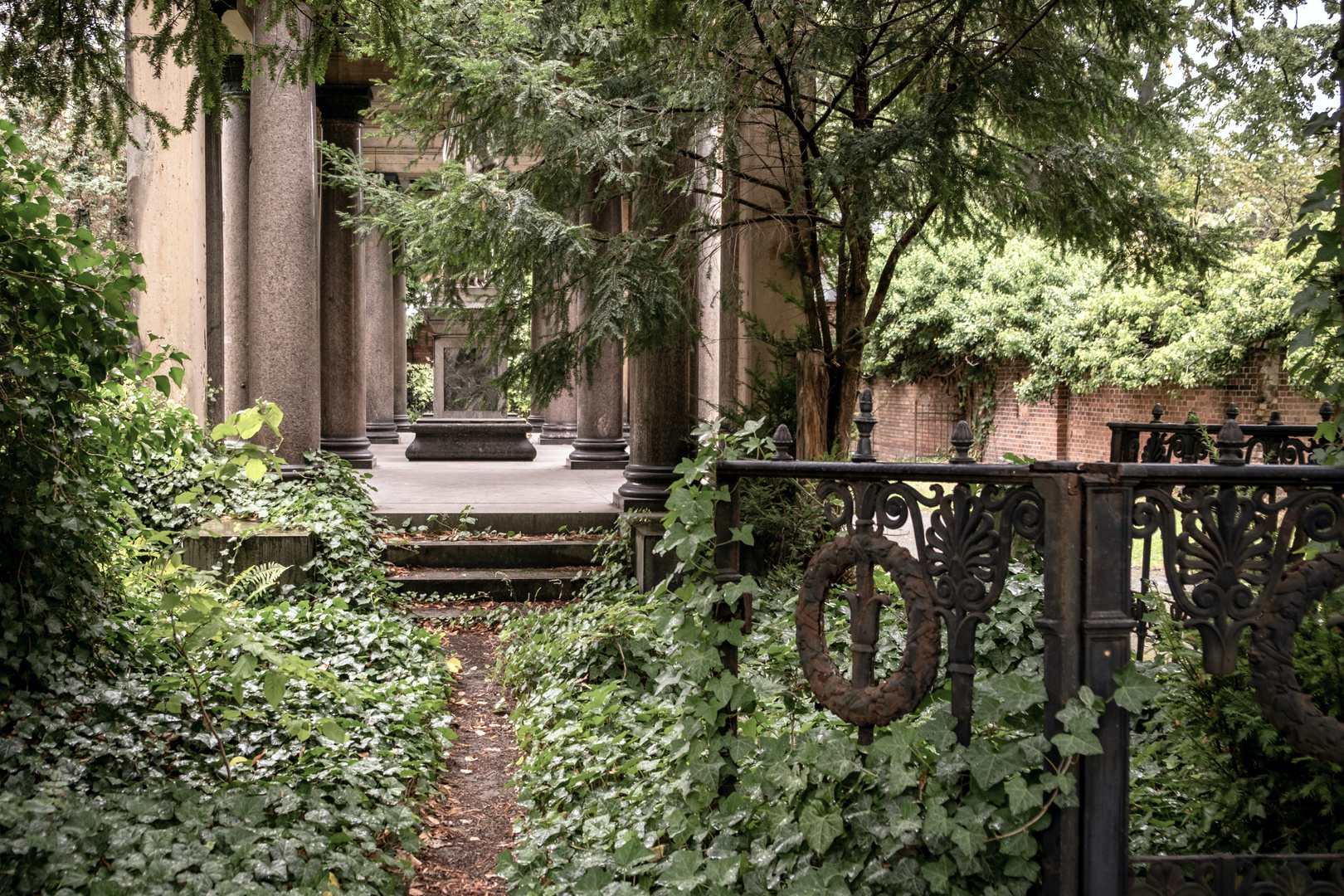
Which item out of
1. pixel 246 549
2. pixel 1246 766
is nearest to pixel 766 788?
pixel 1246 766

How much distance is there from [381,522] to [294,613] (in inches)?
116

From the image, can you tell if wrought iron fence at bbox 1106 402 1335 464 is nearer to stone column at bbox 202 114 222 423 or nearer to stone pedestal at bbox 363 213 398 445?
stone column at bbox 202 114 222 423

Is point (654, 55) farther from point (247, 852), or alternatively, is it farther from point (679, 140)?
point (247, 852)

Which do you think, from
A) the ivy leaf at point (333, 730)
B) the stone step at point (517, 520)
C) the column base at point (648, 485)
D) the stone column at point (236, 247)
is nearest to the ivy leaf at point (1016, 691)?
the ivy leaf at point (333, 730)

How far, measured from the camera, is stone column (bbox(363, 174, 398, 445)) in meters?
19.2

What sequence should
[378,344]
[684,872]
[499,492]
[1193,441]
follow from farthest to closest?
[378,344]
[499,492]
[1193,441]
[684,872]

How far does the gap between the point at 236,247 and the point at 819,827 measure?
1042 cm

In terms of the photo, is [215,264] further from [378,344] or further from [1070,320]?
[1070,320]

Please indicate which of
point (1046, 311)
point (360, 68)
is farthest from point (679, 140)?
point (1046, 311)

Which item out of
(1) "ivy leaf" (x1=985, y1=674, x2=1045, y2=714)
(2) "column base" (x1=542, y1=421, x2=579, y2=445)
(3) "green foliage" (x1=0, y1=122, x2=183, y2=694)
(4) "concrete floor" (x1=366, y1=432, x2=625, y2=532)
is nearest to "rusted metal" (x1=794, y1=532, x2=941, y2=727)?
(1) "ivy leaf" (x1=985, y1=674, x2=1045, y2=714)

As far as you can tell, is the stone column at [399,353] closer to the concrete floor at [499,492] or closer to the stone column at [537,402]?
the stone column at [537,402]

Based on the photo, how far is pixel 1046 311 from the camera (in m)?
19.6

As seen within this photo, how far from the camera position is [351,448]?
13344 millimetres

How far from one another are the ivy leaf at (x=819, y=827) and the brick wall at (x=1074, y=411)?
799 cm
